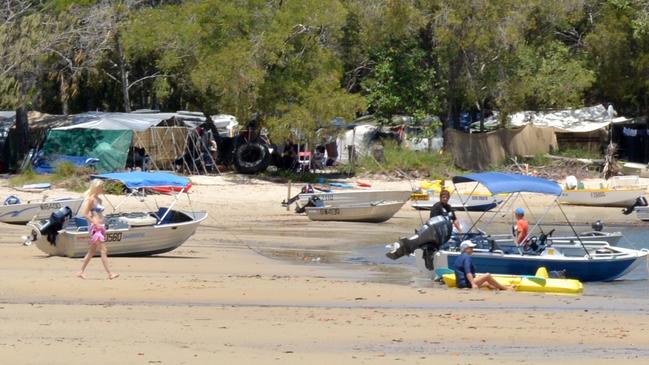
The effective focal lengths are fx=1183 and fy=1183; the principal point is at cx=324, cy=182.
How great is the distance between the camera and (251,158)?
42.1 metres

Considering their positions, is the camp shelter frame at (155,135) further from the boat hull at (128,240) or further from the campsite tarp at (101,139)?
the boat hull at (128,240)

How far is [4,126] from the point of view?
42719 mm

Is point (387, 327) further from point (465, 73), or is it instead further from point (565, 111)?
point (565, 111)

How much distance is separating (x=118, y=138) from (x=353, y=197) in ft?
31.1

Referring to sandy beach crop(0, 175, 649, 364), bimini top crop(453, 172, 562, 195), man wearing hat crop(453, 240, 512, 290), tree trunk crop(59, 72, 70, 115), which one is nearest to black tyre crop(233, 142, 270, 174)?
tree trunk crop(59, 72, 70, 115)

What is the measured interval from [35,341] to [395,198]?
2210cm

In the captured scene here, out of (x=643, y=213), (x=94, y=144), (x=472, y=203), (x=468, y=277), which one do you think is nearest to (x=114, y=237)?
(x=468, y=277)

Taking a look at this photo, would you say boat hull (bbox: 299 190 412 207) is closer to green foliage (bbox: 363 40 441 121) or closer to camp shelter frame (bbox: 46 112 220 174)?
camp shelter frame (bbox: 46 112 220 174)

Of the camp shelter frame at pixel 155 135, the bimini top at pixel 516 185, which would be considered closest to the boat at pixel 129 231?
the bimini top at pixel 516 185

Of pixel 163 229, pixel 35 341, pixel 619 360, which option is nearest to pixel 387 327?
pixel 619 360

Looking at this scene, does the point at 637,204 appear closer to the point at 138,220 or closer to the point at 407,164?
the point at 407,164

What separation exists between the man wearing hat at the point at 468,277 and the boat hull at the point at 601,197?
1961cm

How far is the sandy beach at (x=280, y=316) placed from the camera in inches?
476

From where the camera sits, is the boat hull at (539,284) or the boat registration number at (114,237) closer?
the boat hull at (539,284)
